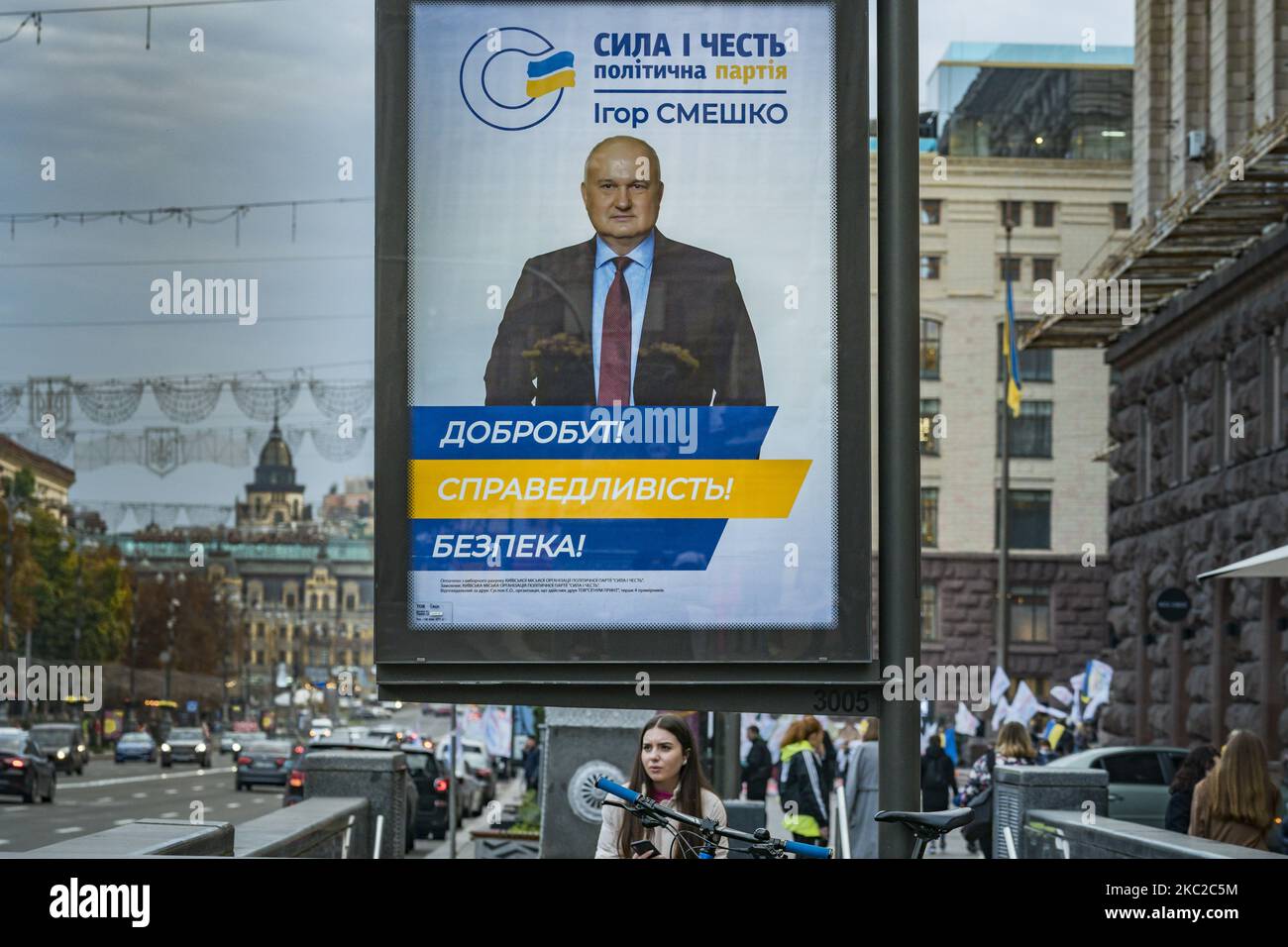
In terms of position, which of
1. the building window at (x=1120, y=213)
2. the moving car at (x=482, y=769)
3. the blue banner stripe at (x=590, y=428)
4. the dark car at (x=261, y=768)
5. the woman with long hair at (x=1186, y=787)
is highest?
the building window at (x=1120, y=213)

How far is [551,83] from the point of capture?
18.9 feet

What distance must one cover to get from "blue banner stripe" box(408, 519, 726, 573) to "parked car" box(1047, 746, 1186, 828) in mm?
16240

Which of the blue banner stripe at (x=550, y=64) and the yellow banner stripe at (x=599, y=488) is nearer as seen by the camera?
the yellow banner stripe at (x=599, y=488)

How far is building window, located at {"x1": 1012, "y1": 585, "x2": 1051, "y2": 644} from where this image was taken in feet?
201

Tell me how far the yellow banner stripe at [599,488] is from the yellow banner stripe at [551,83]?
4.00 ft

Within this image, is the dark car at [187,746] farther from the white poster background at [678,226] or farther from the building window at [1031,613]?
the white poster background at [678,226]

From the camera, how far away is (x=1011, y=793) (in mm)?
9438

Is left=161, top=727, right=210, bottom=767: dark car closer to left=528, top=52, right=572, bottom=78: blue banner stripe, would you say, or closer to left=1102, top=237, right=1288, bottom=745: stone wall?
left=1102, top=237, right=1288, bottom=745: stone wall

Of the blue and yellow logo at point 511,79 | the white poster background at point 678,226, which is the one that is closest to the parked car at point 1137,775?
the white poster background at point 678,226

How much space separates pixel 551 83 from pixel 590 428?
3.79 feet

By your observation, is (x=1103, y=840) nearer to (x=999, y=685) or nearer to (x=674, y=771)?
(x=674, y=771)

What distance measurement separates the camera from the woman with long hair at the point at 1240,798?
7785 mm
